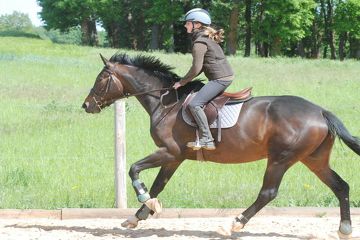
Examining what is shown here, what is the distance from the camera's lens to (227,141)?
7457mm

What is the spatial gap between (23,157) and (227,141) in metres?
5.74

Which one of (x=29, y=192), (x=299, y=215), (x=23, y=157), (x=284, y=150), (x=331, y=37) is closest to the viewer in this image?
(x=284, y=150)

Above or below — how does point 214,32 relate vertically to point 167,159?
above

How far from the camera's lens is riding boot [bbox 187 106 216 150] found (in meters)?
7.33

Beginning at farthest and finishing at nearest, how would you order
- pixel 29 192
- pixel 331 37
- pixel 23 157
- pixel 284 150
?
1. pixel 331 37
2. pixel 23 157
3. pixel 29 192
4. pixel 284 150

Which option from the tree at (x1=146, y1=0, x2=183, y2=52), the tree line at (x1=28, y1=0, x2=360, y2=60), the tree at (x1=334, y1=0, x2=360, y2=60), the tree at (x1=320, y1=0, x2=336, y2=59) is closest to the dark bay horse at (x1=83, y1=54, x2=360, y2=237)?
the tree line at (x1=28, y1=0, x2=360, y2=60)

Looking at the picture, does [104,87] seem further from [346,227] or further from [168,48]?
[168,48]

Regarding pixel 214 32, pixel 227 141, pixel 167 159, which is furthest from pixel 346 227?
pixel 214 32

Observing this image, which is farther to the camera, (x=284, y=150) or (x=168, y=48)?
(x=168, y=48)

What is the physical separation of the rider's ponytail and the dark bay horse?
0.62m

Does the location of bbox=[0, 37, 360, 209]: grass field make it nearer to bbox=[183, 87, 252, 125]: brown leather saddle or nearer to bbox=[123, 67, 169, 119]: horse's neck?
bbox=[123, 67, 169, 119]: horse's neck

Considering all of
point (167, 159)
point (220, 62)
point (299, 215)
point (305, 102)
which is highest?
point (220, 62)

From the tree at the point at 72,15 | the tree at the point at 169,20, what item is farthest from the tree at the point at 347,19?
the tree at the point at 72,15

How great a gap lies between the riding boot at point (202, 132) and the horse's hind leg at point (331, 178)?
3.91 ft
